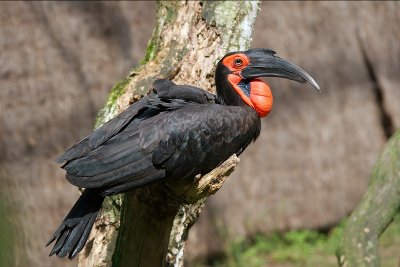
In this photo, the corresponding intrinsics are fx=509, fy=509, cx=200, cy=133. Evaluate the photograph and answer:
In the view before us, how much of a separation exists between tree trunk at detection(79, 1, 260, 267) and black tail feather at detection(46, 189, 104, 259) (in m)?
0.25

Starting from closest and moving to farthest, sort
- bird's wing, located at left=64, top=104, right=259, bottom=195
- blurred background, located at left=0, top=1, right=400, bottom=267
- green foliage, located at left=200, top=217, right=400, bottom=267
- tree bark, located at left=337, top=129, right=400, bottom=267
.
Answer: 1. bird's wing, located at left=64, top=104, right=259, bottom=195
2. tree bark, located at left=337, top=129, right=400, bottom=267
3. blurred background, located at left=0, top=1, right=400, bottom=267
4. green foliage, located at left=200, top=217, right=400, bottom=267

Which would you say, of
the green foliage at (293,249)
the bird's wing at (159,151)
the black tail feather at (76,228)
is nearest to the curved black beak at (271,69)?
the bird's wing at (159,151)

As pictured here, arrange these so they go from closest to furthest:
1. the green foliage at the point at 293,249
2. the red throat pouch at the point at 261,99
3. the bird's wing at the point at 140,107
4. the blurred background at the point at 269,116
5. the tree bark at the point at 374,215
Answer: the bird's wing at the point at 140,107, the red throat pouch at the point at 261,99, the tree bark at the point at 374,215, the blurred background at the point at 269,116, the green foliage at the point at 293,249

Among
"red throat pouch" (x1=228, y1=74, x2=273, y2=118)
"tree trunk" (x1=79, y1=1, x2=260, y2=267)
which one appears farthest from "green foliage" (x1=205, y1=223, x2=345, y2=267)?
"red throat pouch" (x1=228, y1=74, x2=273, y2=118)

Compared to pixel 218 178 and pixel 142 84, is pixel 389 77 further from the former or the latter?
pixel 218 178

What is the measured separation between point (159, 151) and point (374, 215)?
1.86 meters

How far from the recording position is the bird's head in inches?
133

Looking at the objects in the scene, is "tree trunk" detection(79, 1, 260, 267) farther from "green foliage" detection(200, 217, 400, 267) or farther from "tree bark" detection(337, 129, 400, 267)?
"green foliage" detection(200, 217, 400, 267)

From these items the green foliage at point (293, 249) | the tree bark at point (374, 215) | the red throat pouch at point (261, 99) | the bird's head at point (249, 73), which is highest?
the bird's head at point (249, 73)

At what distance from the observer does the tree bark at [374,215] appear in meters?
3.52

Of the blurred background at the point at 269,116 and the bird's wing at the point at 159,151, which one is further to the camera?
the blurred background at the point at 269,116

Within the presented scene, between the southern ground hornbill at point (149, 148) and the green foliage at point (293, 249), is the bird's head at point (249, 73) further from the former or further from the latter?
the green foliage at point (293, 249)

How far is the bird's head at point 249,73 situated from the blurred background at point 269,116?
7.21 ft

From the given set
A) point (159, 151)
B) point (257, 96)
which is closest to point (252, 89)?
point (257, 96)
